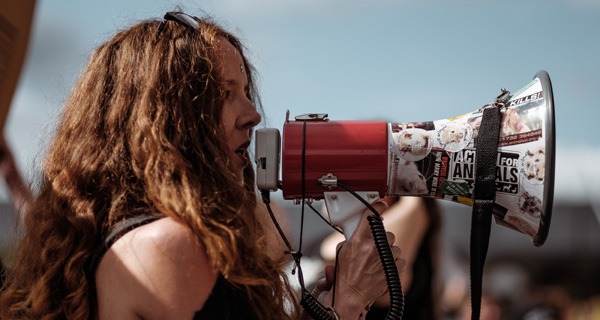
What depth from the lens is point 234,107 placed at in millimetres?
1832

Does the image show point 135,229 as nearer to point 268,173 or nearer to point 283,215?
point 268,173

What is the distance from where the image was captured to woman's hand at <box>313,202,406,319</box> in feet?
6.32

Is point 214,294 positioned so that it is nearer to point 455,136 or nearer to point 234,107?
point 234,107

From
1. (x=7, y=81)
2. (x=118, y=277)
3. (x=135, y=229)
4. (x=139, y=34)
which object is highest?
(x=139, y=34)

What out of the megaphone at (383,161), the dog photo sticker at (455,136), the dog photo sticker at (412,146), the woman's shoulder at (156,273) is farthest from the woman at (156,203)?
the dog photo sticker at (455,136)

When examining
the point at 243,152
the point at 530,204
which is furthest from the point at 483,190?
the point at 243,152

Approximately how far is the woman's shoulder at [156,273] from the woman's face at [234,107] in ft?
1.38

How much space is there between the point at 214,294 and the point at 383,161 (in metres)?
0.76

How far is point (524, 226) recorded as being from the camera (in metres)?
1.99

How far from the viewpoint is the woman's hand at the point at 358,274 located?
75.9 inches

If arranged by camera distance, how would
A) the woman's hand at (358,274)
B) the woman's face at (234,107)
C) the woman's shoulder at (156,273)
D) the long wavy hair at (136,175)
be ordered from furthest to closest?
the woman's hand at (358,274) → the woman's face at (234,107) → the long wavy hair at (136,175) → the woman's shoulder at (156,273)

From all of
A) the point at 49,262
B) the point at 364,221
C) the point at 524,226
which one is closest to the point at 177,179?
the point at 49,262

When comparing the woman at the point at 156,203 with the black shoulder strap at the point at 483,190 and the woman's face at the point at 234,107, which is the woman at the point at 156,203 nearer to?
the woman's face at the point at 234,107

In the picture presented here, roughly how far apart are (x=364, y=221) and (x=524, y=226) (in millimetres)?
518
